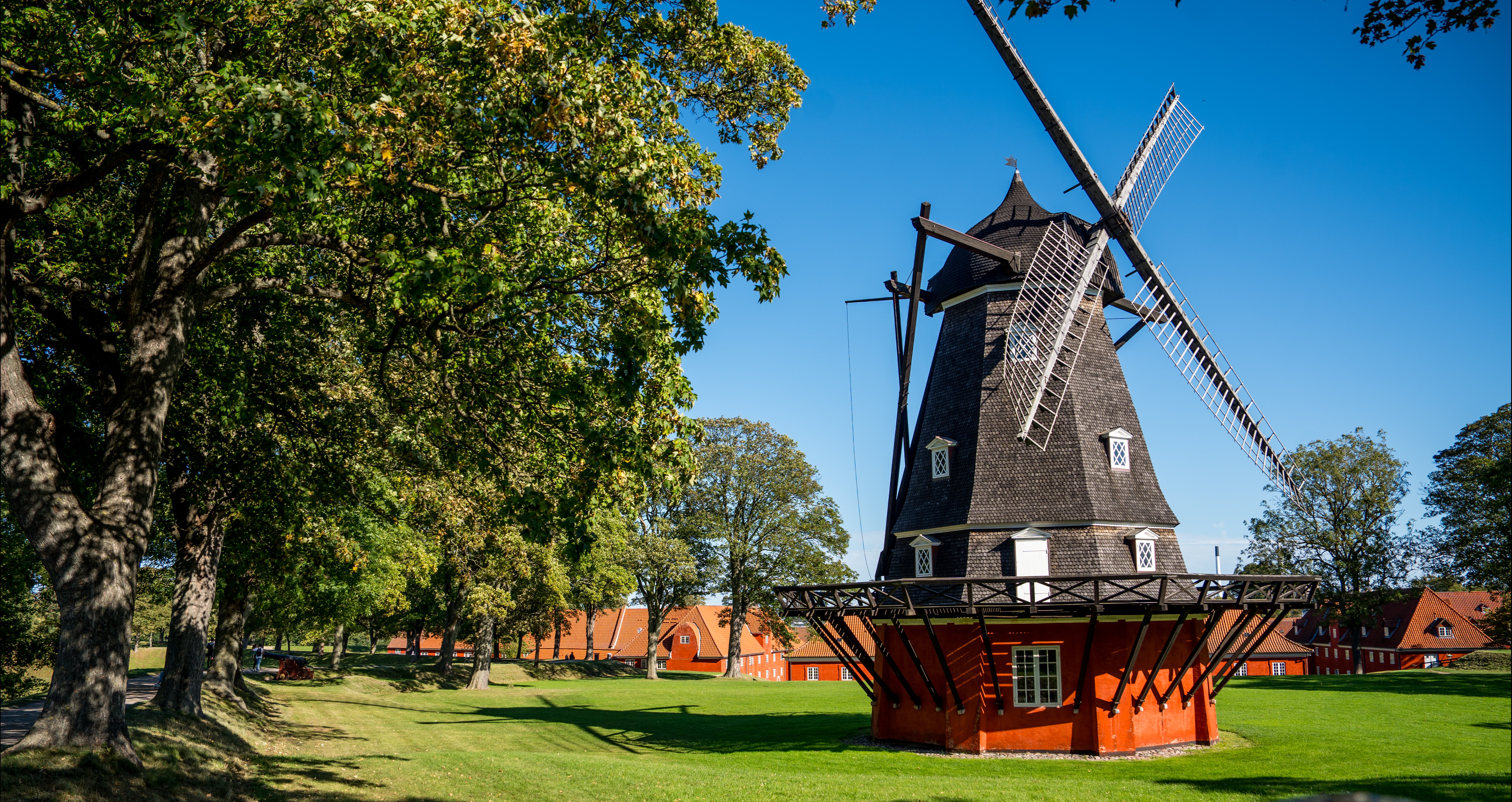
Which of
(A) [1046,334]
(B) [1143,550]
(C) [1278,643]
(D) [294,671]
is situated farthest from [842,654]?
(C) [1278,643]

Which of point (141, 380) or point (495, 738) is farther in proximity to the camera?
point (495, 738)

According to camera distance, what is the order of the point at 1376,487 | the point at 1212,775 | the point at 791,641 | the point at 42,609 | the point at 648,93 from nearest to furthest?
the point at 648,93, the point at 1212,775, the point at 42,609, the point at 1376,487, the point at 791,641

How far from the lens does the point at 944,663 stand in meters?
20.6

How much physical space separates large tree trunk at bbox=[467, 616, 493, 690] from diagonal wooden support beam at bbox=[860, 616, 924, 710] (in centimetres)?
2565

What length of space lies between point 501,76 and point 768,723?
2515 centimetres

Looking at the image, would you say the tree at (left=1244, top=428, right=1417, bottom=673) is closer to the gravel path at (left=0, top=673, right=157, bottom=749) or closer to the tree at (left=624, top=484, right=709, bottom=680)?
the tree at (left=624, top=484, right=709, bottom=680)

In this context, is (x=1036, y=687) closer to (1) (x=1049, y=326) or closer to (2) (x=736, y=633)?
(1) (x=1049, y=326)

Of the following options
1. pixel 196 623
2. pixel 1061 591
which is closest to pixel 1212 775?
pixel 1061 591

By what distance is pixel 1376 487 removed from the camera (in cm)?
4803

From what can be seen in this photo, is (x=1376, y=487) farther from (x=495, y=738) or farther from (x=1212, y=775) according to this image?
(x=495, y=738)

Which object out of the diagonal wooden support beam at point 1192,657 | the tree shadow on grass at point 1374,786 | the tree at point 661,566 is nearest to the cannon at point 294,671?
the tree at point 661,566

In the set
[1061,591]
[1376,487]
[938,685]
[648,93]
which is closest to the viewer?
[648,93]

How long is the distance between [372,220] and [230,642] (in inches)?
752

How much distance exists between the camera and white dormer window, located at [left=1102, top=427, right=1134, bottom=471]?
888 inches
